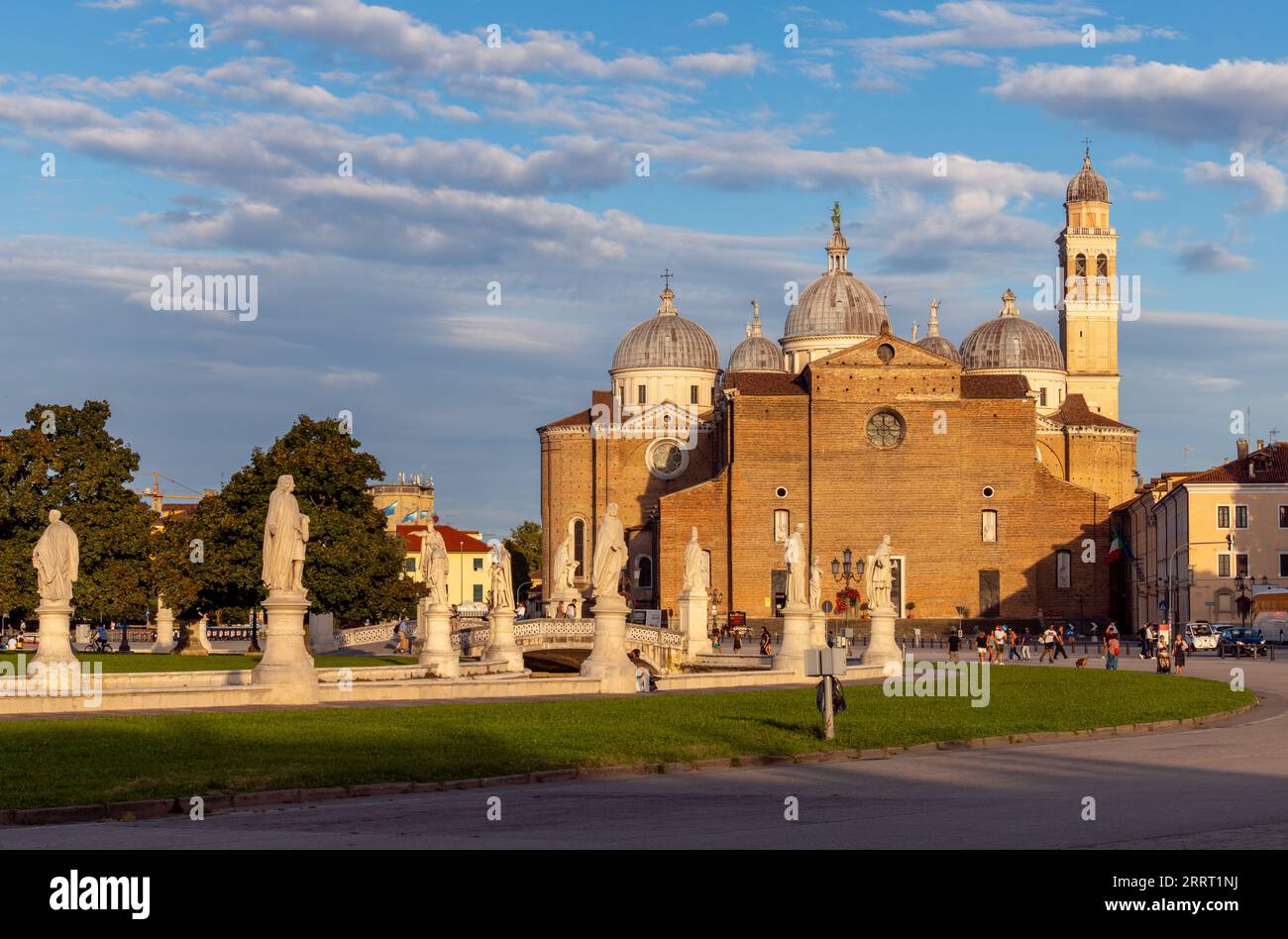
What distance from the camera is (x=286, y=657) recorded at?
26.6 metres

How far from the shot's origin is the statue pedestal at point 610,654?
32.4m

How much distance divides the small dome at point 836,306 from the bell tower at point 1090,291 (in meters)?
16.1

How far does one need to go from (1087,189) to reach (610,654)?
104 m

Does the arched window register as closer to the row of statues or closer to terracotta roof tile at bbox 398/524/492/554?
terracotta roof tile at bbox 398/524/492/554

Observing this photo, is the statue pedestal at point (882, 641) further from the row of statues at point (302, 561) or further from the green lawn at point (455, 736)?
the green lawn at point (455, 736)

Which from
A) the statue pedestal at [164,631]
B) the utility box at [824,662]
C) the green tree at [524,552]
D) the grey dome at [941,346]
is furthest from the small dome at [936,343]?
the utility box at [824,662]

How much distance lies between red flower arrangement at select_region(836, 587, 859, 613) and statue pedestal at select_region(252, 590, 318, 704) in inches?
2528

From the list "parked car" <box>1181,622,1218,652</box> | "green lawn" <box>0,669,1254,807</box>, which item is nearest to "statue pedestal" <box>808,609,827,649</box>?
"green lawn" <box>0,669,1254,807</box>

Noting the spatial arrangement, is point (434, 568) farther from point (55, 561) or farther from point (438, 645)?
point (55, 561)

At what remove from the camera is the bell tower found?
12862 centimetres
